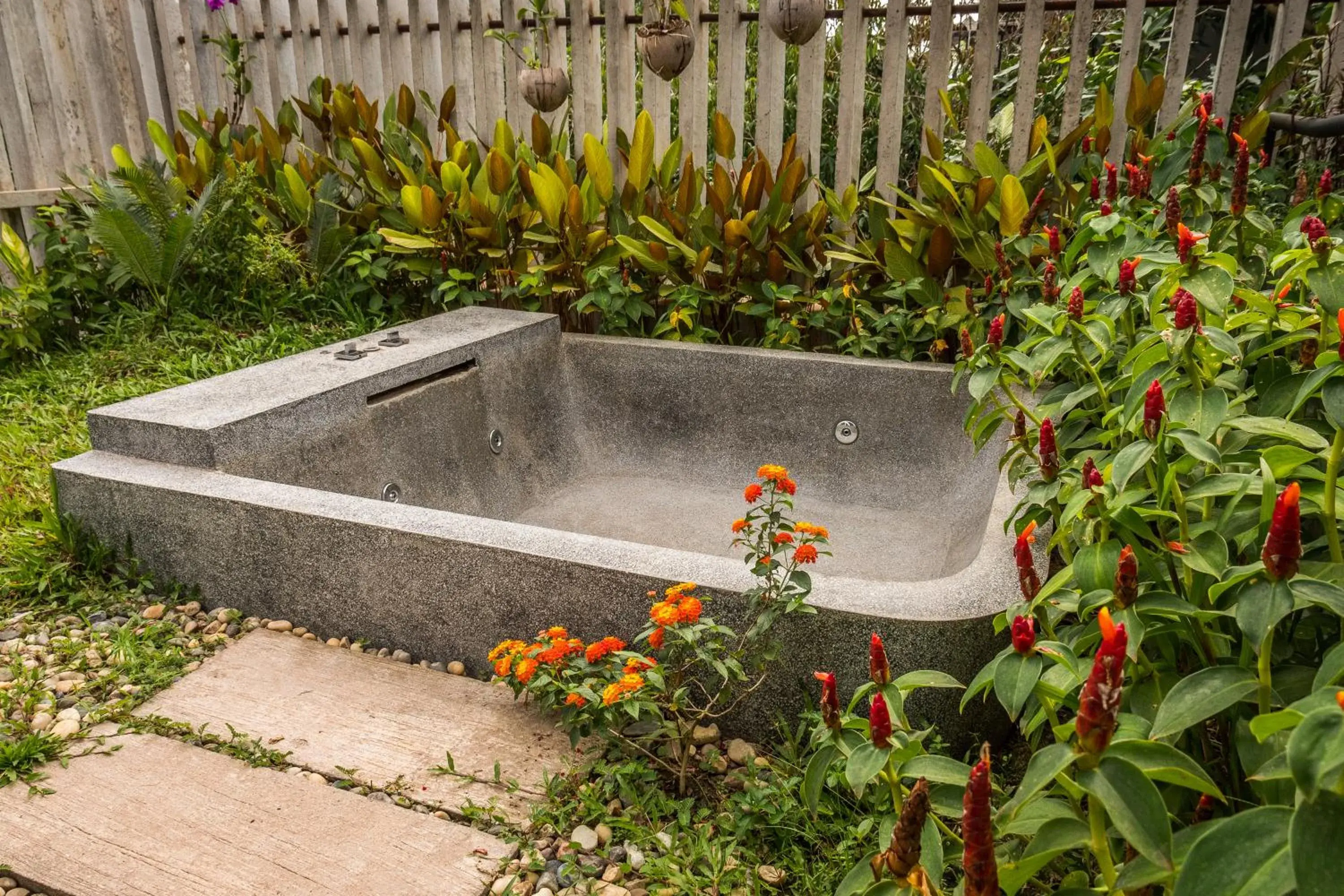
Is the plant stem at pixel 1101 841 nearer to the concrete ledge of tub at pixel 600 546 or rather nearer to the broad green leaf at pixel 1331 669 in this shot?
the broad green leaf at pixel 1331 669

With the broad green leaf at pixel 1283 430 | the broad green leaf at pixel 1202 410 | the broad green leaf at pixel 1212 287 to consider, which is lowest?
the broad green leaf at pixel 1283 430

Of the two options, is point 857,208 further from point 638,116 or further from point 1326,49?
point 1326,49

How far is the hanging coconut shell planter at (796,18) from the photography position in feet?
10.1

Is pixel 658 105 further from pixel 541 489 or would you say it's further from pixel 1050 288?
pixel 1050 288

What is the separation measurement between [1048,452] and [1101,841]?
2.02ft

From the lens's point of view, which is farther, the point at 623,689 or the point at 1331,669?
the point at 623,689

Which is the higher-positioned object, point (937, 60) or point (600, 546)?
point (937, 60)

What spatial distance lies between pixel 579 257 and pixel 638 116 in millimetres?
575

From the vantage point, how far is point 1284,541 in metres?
0.79

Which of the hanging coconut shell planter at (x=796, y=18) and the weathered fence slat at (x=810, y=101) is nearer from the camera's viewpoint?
the hanging coconut shell planter at (x=796, y=18)

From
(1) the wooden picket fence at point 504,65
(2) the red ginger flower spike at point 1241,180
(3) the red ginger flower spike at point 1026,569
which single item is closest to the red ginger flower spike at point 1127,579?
(3) the red ginger flower spike at point 1026,569

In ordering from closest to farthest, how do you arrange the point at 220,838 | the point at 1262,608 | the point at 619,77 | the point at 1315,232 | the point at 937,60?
1. the point at 1262,608
2. the point at 1315,232
3. the point at 220,838
4. the point at 937,60
5. the point at 619,77

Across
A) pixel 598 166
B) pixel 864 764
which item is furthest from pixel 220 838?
pixel 598 166

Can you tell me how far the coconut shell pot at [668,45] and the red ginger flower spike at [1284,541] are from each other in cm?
291
